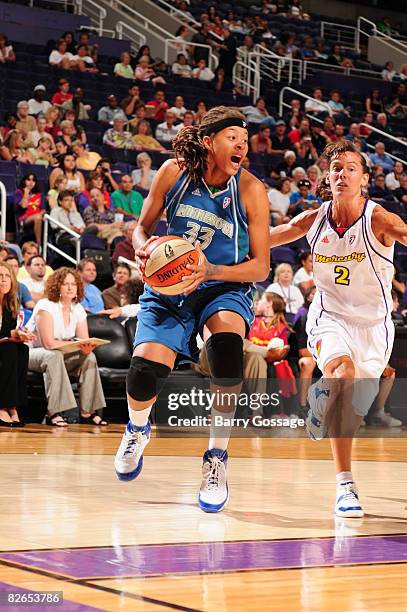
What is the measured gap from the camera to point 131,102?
15.9m

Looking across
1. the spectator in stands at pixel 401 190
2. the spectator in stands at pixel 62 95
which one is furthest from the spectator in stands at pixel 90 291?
the spectator in stands at pixel 401 190

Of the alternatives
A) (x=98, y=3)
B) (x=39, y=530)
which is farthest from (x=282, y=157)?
(x=39, y=530)

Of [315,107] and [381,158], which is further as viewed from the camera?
[315,107]

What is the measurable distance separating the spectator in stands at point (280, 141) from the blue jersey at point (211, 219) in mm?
12461

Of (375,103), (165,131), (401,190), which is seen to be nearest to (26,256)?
(165,131)

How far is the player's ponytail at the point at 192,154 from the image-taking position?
4.92 meters

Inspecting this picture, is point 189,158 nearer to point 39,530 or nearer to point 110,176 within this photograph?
point 39,530

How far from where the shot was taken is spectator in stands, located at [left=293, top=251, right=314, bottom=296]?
1195cm

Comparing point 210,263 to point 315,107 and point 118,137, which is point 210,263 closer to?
point 118,137

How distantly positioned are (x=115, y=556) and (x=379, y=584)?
0.87m

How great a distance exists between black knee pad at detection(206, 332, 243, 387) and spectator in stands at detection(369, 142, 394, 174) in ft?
47.3

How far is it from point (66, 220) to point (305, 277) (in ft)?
9.07

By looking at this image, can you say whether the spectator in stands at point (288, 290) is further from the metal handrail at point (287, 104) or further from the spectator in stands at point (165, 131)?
the metal handrail at point (287, 104)

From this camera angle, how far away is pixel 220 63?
19234 mm
